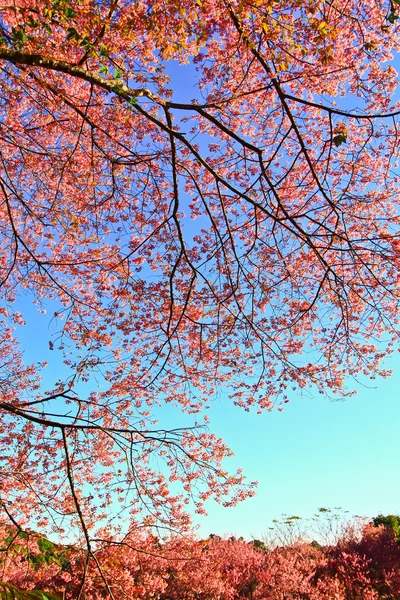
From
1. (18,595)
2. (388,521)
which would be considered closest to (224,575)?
(388,521)

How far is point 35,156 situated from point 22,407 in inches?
153

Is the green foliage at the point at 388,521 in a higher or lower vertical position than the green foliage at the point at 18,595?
higher

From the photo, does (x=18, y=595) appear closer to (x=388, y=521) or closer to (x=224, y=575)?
(x=224, y=575)

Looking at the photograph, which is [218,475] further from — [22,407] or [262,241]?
[262,241]

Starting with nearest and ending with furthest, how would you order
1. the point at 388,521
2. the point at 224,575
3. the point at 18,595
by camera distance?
1. the point at 18,595
2. the point at 224,575
3. the point at 388,521

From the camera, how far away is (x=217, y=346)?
700 centimetres

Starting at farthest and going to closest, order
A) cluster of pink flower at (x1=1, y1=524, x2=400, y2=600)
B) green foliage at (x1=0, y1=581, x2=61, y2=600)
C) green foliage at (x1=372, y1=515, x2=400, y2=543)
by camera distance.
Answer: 1. green foliage at (x1=372, y1=515, x2=400, y2=543)
2. cluster of pink flower at (x1=1, y1=524, x2=400, y2=600)
3. green foliage at (x1=0, y1=581, x2=61, y2=600)

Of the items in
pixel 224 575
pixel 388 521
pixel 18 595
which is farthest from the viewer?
pixel 388 521

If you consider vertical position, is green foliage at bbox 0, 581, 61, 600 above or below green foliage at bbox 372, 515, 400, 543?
below

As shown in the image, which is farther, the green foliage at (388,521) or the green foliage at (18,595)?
the green foliage at (388,521)

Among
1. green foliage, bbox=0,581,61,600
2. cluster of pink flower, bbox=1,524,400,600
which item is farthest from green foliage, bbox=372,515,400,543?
green foliage, bbox=0,581,61,600

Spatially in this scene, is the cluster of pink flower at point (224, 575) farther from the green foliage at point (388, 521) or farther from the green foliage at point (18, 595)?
the green foliage at point (18, 595)

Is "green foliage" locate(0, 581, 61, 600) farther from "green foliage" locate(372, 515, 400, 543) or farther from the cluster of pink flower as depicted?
"green foliage" locate(372, 515, 400, 543)

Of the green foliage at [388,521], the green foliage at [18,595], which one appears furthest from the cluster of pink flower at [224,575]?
the green foliage at [18,595]
